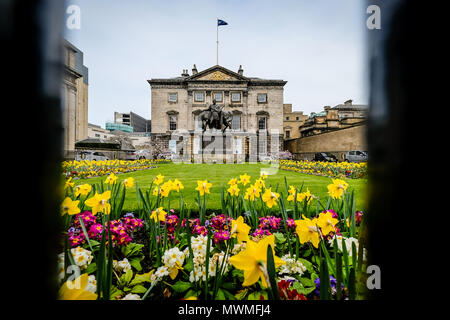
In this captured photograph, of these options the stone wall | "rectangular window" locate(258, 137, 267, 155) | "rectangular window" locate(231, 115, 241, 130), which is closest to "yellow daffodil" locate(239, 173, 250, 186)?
the stone wall

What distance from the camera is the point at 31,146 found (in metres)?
0.41

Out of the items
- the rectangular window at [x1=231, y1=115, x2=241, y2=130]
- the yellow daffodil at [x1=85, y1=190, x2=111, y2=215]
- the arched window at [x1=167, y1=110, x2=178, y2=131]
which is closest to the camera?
the yellow daffodil at [x1=85, y1=190, x2=111, y2=215]

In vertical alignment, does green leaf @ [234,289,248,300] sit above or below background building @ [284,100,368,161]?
below

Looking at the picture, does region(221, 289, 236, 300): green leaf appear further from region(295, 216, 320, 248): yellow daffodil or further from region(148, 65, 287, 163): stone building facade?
region(148, 65, 287, 163): stone building facade

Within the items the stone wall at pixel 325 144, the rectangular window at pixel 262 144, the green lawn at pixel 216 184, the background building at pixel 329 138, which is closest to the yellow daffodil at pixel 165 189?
the green lawn at pixel 216 184

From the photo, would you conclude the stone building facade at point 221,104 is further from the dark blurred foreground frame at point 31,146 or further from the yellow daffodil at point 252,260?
the dark blurred foreground frame at point 31,146

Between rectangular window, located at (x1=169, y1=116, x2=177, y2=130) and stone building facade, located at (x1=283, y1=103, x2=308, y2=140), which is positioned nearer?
rectangular window, located at (x1=169, y1=116, x2=177, y2=130)

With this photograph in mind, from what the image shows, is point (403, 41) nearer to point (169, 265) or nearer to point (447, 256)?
point (447, 256)

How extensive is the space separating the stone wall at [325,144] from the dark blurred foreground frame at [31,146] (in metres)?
9.27

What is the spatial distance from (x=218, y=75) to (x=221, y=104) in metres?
3.65

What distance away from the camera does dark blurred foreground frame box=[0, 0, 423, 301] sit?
15.5 inches
